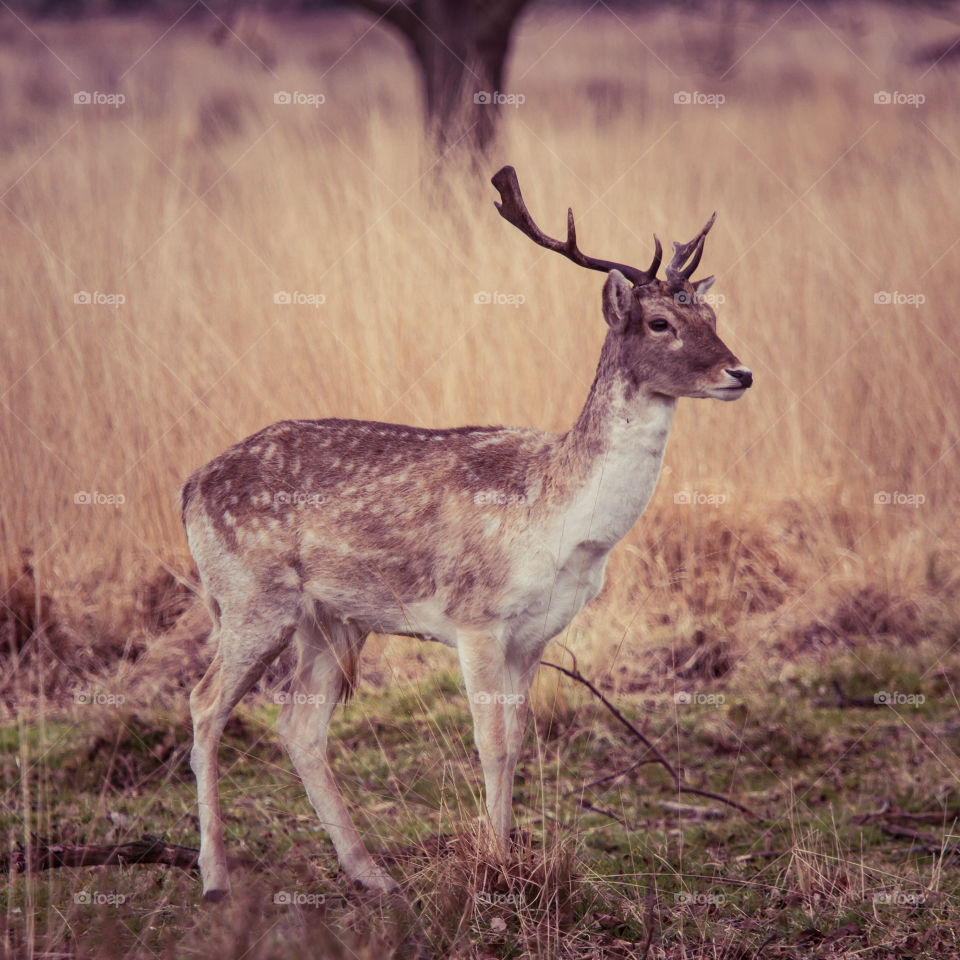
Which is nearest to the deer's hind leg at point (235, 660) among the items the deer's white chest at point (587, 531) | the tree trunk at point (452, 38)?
the deer's white chest at point (587, 531)

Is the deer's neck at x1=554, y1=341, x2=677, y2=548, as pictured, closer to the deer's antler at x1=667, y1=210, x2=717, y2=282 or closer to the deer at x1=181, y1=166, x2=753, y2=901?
the deer at x1=181, y1=166, x2=753, y2=901

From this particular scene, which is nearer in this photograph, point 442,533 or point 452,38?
point 442,533

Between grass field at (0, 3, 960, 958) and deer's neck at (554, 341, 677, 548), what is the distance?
→ 3.71 ft

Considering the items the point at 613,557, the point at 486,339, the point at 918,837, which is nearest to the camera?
the point at 918,837

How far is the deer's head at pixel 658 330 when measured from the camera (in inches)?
187

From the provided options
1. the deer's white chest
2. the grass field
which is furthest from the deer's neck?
the grass field

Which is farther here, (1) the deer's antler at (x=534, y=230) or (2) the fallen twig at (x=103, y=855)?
(2) the fallen twig at (x=103, y=855)

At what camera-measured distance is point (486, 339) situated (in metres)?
9.17

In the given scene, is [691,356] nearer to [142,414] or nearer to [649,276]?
[649,276]

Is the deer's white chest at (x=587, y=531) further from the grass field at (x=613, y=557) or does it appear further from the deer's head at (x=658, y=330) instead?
the grass field at (x=613, y=557)

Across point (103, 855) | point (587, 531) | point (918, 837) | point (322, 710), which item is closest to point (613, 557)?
point (918, 837)

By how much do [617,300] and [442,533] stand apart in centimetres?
110

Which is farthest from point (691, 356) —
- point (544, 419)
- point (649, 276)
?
point (544, 419)

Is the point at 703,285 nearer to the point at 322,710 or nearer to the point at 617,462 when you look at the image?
the point at 617,462
